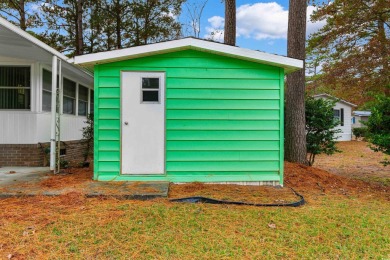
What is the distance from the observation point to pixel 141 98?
465 cm

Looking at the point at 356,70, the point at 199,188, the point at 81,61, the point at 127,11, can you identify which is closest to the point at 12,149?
the point at 81,61

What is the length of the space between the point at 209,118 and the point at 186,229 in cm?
220

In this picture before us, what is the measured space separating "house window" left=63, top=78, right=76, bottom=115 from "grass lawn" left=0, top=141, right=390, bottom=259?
15.3 feet

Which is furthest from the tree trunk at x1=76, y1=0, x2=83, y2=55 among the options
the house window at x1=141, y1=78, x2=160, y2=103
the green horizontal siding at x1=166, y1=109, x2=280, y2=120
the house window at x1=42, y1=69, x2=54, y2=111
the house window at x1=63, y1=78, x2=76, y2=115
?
the green horizontal siding at x1=166, y1=109, x2=280, y2=120

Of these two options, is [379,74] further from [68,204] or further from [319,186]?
[68,204]

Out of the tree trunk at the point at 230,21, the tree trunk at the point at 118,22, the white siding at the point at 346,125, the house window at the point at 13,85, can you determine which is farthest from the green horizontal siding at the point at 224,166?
the white siding at the point at 346,125

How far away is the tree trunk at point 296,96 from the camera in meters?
6.49

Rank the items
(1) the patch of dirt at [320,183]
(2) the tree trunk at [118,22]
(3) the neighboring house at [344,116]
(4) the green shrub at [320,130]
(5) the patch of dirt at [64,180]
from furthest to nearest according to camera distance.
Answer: (3) the neighboring house at [344,116] → (2) the tree trunk at [118,22] → (4) the green shrub at [320,130] → (1) the patch of dirt at [320,183] → (5) the patch of dirt at [64,180]

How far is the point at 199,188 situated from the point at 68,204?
6.20 feet

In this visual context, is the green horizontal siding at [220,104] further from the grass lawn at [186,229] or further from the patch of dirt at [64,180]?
the patch of dirt at [64,180]

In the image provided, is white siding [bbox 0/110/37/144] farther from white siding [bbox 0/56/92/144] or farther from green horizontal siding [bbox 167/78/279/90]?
green horizontal siding [bbox 167/78/279/90]

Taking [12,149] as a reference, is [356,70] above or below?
above

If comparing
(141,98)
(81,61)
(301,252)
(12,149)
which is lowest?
(301,252)

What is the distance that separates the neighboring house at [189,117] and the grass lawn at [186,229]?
2.45ft
